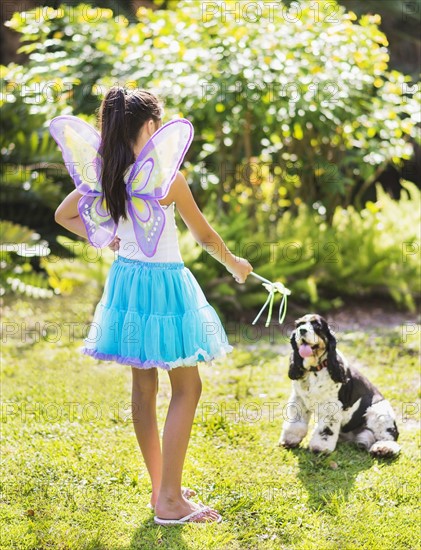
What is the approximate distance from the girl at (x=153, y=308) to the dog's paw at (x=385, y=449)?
949 mm

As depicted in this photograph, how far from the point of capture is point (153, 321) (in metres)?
3.10

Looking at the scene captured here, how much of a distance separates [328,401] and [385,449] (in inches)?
13.7

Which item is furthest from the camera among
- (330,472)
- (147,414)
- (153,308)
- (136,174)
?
(330,472)

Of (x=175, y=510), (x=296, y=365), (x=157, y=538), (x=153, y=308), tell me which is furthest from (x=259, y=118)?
(x=157, y=538)

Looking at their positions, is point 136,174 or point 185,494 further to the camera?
point 185,494

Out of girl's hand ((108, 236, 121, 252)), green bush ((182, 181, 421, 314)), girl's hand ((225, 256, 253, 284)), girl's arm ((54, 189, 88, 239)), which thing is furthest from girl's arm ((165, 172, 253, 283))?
green bush ((182, 181, 421, 314))

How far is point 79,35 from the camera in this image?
7.43 metres

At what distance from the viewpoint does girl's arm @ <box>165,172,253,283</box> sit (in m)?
3.08

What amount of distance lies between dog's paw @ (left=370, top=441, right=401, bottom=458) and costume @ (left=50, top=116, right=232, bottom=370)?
3.51 feet

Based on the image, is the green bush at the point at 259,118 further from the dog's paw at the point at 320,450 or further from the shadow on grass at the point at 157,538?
the shadow on grass at the point at 157,538

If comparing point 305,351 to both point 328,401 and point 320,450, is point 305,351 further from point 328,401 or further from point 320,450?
point 320,450

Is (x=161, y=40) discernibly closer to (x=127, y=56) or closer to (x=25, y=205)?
(x=127, y=56)

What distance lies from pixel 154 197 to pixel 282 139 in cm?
438

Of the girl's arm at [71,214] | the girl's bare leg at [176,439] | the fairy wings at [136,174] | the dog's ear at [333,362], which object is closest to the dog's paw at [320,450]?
the dog's ear at [333,362]
